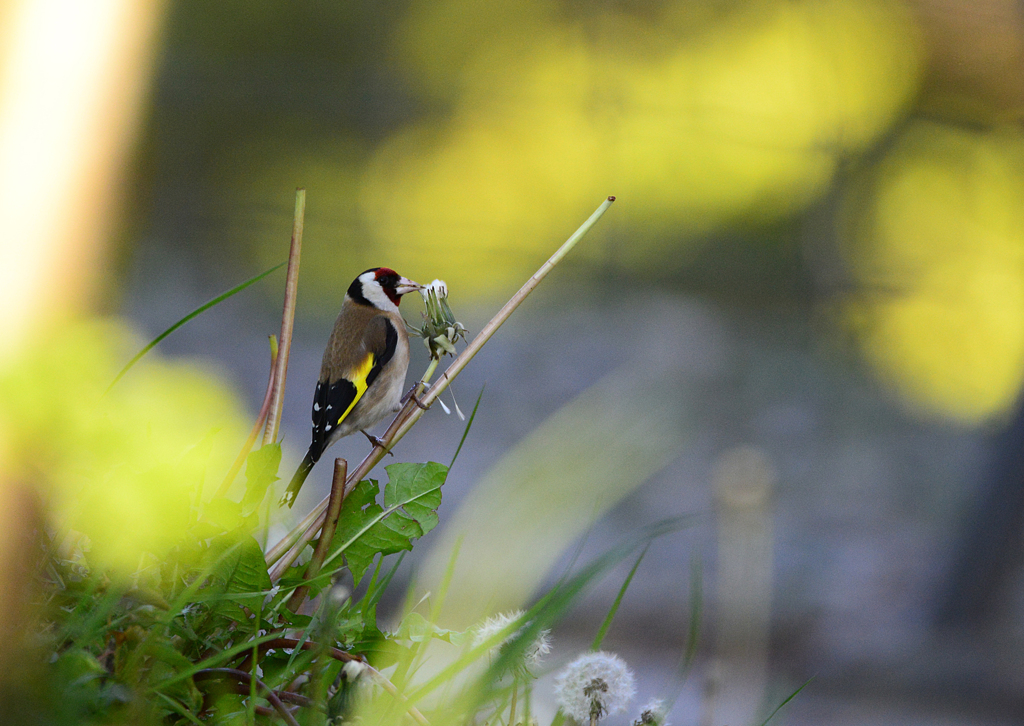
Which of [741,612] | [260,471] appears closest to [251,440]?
[260,471]

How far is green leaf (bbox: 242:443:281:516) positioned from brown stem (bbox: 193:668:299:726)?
5cm

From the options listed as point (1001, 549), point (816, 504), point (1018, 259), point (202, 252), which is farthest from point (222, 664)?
point (1018, 259)

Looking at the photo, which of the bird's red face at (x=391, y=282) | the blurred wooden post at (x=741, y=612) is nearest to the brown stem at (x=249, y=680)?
the bird's red face at (x=391, y=282)

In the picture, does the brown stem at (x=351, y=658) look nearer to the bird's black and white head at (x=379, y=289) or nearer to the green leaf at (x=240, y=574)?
the green leaf at (x=240, y=574)

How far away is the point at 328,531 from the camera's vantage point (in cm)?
26

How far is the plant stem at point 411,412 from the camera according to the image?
0.24 m

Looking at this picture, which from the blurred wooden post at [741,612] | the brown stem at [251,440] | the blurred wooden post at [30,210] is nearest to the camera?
the blurred wooden post at [30,210]

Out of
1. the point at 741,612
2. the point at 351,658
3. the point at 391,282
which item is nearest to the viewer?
the point at 351,658

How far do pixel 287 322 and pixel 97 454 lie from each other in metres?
0.07

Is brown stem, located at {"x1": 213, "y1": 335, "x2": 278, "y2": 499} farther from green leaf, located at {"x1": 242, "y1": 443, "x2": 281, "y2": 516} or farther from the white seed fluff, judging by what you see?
the white seed fluff

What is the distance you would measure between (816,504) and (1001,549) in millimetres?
445

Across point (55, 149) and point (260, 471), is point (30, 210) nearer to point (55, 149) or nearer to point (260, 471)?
point (260, 471)

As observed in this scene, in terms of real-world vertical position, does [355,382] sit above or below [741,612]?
below

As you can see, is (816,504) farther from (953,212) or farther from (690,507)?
(953,212)
